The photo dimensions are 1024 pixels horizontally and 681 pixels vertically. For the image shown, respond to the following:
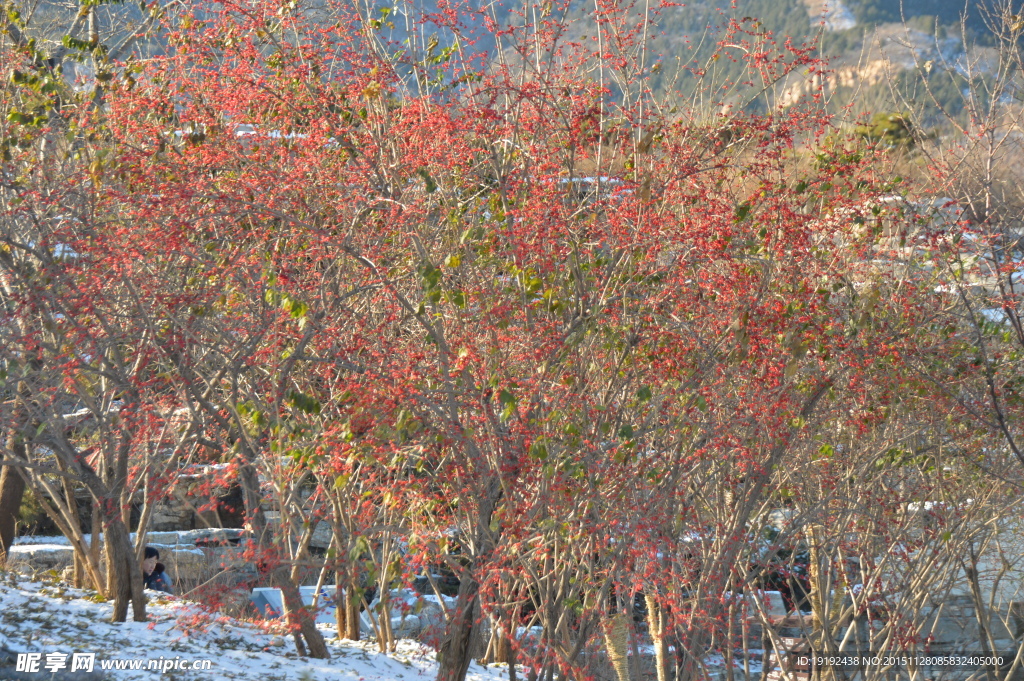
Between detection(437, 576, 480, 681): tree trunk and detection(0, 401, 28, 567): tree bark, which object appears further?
detection(0, 401, 28, 567): tree bark

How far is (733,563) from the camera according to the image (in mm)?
7602

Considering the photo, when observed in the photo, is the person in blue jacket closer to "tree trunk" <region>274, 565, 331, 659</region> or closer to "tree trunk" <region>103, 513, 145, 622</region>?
"tree trunk" <region>103, 513, 145, 622</region>

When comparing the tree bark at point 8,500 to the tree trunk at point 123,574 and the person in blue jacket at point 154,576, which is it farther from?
the tree trunk at point 123,574

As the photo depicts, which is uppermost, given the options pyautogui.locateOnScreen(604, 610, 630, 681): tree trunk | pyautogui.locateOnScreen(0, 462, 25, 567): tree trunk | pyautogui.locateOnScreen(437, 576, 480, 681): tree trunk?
pyautogui.locateOnScreen(0, 462, 25, 567): tree trunk

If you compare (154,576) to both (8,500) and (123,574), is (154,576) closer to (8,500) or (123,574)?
(8,500)

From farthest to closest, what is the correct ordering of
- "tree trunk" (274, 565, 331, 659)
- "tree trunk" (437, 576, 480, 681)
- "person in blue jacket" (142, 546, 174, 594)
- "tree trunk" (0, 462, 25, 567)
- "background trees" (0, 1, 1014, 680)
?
1. "tree trunk" (0, 462, 25, 567)
2. "person in blue jacket" (142, 546, 174, 594)
3. "tree trunk" (274, 565, 331, 659)
4. "tree trunk" (437, 576, 480, 681)
5. "background trees" (0, 1, 1014, 680)

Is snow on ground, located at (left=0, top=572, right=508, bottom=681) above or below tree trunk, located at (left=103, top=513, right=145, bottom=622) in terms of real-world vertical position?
below

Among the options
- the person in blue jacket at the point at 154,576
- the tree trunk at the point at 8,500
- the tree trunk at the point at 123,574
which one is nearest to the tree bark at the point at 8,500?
the tree trunk at the point at 8,500

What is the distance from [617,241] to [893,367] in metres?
3.03

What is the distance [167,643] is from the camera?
7.76m

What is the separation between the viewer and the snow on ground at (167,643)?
7086mm

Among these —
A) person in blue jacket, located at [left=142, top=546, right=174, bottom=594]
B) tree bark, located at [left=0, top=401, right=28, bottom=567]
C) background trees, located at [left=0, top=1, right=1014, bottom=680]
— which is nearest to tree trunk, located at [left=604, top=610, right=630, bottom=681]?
background trees, located at [left=0, top=1, right=1014, bottom=680]

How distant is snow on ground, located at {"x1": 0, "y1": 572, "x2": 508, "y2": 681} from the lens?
7086 mm

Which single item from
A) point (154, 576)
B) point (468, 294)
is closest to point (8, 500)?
point (154, 576)
